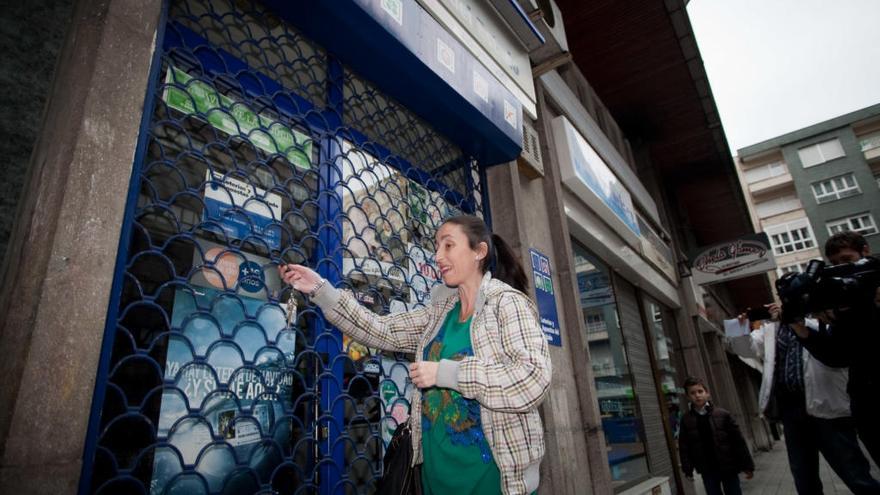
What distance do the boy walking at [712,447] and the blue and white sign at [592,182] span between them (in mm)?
2398

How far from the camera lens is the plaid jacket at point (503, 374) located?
4.83 feet

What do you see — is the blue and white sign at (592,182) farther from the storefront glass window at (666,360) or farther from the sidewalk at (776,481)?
the sidewalk at (776,481)

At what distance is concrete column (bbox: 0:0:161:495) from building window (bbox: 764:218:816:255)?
3608 centimetres

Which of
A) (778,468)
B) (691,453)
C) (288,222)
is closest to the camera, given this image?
(288,222)

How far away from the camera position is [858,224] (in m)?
25.9

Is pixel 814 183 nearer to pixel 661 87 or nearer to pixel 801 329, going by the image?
pixel 661 87

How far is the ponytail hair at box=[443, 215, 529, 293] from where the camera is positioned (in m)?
2.08

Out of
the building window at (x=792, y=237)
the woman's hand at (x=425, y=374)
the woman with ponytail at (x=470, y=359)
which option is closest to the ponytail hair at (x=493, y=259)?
the woman with ponytail at (x=470, y=359)

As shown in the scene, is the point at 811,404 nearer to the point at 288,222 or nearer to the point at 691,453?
the point at 691,453

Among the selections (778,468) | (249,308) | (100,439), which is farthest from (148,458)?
(778,468)

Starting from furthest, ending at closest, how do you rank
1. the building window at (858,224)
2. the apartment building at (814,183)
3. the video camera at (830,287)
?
1. the apartment building at (814,183)
2. the building window at (858,224)
3. the video camera at (830,287)

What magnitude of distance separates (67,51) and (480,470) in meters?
2.17

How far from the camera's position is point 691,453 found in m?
5.33

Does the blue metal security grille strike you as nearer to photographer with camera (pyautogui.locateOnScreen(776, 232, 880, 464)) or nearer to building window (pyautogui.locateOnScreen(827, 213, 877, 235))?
photographer with camera (pyautogui.locateOnScreen(776, 232, 880, 464))
